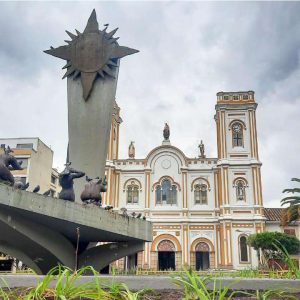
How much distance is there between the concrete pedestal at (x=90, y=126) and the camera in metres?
13.7

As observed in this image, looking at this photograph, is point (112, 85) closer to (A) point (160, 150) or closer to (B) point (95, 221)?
(B) point (95, 221)

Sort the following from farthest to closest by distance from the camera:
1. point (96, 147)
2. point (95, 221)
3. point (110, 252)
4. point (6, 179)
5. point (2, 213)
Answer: point (96, 147)
point (110, 252)
point (95, 221)
point (6, 179)
point (2, 213)

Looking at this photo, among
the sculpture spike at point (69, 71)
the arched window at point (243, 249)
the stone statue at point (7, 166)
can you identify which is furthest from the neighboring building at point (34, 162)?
the stone statue at point (7, 166)

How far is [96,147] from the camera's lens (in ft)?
45.3

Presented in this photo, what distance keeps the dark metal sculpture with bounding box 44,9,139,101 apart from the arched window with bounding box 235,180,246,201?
2119 cm

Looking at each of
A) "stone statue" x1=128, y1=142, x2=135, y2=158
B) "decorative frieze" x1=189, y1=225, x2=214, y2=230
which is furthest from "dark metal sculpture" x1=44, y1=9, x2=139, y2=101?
"stone statue" x1=128, y1=142, x2=135, y2=158

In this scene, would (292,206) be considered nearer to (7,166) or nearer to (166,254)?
(166,254)

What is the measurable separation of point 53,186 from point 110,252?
106 ft

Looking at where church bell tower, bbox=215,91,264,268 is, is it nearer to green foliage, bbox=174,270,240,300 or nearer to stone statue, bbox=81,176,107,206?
stone statue, bbox=81,176,107,206

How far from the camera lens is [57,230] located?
34.3 ft

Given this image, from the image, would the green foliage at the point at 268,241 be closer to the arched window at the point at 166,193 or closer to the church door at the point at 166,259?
the church door at the point at 166,259

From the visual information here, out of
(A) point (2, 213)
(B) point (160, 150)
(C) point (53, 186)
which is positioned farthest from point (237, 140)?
(A) point (2, 213)

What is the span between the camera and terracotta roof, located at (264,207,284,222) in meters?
33.3

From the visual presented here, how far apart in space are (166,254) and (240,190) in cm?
819
